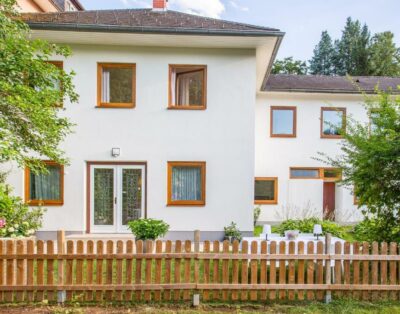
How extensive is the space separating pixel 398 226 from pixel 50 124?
23.4 feet

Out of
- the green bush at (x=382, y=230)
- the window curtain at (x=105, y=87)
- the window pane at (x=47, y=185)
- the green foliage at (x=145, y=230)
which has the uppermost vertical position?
the window curtain at (x=105, y=87)

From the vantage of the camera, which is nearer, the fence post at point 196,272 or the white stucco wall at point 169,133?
the fence post at point 196,272

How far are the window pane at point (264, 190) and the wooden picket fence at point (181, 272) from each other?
840cm

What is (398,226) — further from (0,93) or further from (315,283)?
(0,93)

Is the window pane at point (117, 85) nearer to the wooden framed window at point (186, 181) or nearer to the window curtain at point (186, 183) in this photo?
the wooden framed window at point (186, 181)

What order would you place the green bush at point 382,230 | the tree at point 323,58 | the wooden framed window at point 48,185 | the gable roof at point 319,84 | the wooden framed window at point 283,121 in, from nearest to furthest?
the green bush at point 382,230, the wooden framed window at point 48,185, the gable roof at point 319,84, the wooden framed window at point 283,121, the tree at point 323,58

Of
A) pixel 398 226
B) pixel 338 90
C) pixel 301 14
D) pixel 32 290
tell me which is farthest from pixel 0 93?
pixel 301 14

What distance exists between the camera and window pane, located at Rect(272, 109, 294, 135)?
1384 cm

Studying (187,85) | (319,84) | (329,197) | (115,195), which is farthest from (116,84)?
(329,197)

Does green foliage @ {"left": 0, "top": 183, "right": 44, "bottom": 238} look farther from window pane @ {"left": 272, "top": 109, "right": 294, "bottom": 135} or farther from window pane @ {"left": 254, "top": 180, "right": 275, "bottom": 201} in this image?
window pane @ {"left": 272, "top": 109, "right": 294, "bottom": 135}

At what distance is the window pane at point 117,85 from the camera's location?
9.62 m

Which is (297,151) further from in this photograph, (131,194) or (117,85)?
(117,85)

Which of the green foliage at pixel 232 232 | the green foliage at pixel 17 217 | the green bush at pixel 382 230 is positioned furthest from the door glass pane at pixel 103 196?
the green bush at pixel 382 230

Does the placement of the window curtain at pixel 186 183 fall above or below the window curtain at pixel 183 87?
below
